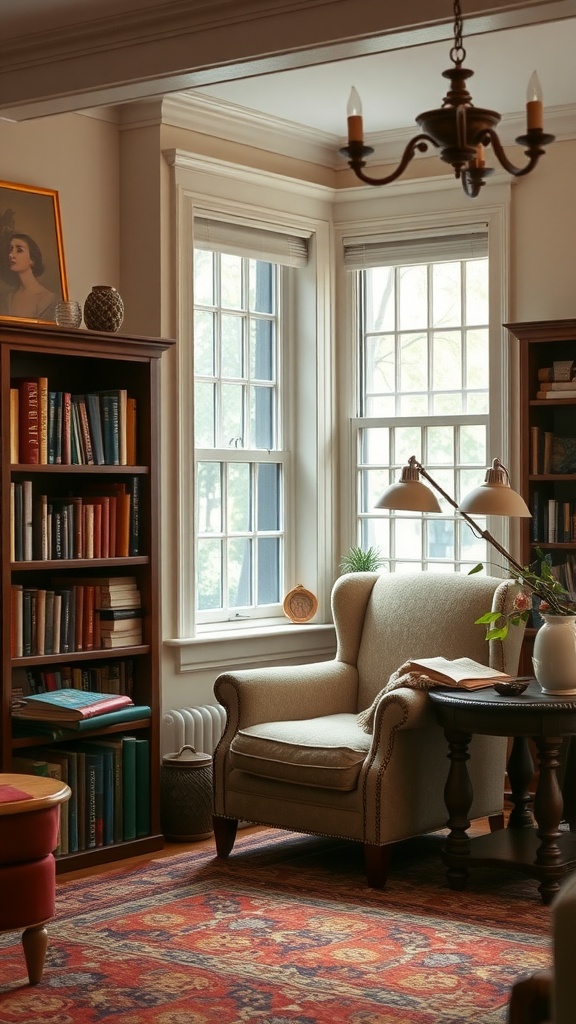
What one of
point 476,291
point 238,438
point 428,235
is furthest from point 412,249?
point 238,438

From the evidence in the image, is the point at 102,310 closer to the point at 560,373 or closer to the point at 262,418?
the point at 262,418

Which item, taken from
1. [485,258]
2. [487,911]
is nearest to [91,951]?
[487,911]

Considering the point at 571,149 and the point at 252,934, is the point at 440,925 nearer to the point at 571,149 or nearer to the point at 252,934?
the point at 252,934

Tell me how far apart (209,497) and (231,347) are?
0.74 metres

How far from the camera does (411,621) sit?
5.44m

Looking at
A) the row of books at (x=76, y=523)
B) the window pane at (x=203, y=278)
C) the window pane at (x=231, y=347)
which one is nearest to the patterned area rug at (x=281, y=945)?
the row of books at (x=76, y=523)

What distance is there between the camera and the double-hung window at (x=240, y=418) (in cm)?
623

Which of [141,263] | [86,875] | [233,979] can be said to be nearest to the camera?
[233,979]

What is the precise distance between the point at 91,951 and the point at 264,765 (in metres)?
1.14

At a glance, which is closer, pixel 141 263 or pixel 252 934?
pixel 252 934

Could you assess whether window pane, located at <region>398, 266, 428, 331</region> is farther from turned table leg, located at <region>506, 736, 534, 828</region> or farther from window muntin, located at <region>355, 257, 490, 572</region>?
turned table leg, located at <region>506, 736, 534, 828</region>

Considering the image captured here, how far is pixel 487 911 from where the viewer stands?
4422 millimetres

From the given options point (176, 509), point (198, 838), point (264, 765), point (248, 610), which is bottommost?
point (198, 838)

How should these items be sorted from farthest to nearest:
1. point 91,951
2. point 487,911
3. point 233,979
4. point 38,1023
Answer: point 487,911 < point 91,951 < point 233,979 < point 38,1023
